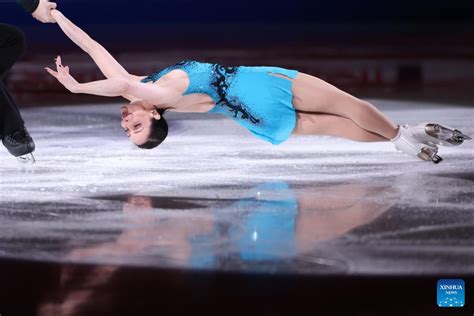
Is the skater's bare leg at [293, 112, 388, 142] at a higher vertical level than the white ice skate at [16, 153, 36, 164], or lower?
higher

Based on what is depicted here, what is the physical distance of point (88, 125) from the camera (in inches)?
240

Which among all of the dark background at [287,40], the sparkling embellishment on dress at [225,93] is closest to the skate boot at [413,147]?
the sparkling embellishment on dress at [225,93]

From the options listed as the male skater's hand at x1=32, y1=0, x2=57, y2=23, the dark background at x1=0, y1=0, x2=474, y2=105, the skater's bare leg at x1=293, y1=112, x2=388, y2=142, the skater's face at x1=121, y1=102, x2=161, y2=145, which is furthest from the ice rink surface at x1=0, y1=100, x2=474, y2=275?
the dark background at x1=0, y1=0, x2=474, y2=105

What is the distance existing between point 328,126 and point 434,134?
0.57 metres

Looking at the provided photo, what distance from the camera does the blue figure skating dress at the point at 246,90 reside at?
445 centimetres

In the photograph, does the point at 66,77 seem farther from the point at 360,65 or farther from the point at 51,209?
the point at 360,65

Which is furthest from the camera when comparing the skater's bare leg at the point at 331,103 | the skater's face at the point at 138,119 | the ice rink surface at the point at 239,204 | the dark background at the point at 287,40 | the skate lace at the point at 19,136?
the dark background at the point at 287,40

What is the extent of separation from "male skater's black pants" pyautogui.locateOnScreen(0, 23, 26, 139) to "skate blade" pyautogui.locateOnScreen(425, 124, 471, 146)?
2253 mm

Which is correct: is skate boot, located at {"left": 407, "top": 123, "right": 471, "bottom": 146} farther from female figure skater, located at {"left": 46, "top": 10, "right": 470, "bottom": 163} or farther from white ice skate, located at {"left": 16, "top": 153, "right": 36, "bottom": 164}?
white ice skate, located at {"left": 16, "top": 153, "right": 36, "bottom": 164}

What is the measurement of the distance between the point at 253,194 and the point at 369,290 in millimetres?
1299

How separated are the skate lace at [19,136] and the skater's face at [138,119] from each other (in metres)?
0.92

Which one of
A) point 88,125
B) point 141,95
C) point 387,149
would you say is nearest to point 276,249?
point 141,95

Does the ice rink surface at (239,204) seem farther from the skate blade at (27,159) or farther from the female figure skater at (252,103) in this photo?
the female figure skater at (252,103)

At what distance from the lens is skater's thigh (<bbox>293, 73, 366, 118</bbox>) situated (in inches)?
181
